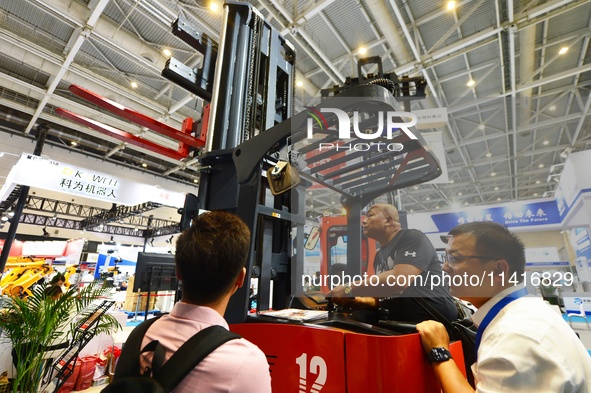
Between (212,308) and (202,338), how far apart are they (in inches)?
7.5

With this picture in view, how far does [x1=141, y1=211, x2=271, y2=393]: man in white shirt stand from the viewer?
883mm

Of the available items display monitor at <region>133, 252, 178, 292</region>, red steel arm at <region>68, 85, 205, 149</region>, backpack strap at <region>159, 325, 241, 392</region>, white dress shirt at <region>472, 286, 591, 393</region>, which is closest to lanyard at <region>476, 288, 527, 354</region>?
white dress shirt at <region>472, 286, 591, 393</region>

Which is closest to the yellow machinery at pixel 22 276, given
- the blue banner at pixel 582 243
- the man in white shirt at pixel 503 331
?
the man in white shirt at pixel 503 331

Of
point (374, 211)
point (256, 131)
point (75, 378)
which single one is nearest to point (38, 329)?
point (75, 378)

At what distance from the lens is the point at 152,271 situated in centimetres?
513

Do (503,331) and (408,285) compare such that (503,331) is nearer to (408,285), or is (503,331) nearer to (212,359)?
(408,285)

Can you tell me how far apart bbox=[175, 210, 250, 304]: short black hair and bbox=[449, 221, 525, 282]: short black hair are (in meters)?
0.97

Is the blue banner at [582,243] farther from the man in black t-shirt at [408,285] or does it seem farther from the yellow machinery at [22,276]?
the yellow machinery at [22,276]

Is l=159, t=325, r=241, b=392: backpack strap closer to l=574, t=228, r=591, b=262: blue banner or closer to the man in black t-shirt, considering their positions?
the man in black t-shirt

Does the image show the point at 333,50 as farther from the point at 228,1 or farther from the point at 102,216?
the point at 102,216

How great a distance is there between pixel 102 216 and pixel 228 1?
20486mm

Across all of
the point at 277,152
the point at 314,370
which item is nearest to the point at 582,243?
the point at 277,152

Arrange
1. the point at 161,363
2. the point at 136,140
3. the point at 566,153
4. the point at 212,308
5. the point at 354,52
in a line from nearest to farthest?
the point at 161,363
the point at 212,308
the point at 136,140
the point at 354,52
the point at 566,153

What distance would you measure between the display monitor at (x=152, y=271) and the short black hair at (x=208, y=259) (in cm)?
436
